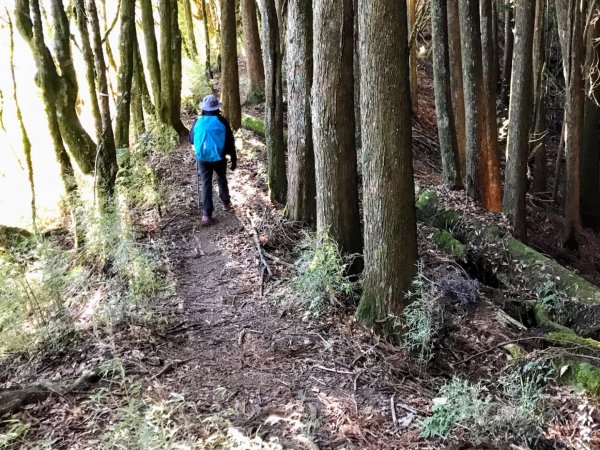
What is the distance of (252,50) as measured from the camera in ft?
46.2

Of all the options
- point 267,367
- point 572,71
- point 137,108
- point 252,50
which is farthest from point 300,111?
point 252,50

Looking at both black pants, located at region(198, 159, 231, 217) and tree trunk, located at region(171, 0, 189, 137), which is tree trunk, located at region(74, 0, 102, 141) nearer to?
black pants, located at region(198, 159, 231, 217)

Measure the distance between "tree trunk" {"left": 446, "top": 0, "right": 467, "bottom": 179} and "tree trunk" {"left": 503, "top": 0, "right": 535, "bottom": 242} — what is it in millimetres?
1380

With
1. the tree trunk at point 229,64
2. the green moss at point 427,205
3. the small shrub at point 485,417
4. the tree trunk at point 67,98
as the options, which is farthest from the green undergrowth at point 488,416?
the tree trunk at point 229,64

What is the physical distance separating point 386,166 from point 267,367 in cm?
232

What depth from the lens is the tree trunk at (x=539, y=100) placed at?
12.4 m

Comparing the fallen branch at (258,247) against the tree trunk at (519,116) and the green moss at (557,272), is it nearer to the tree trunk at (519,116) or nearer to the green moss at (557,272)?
the green moss at (557,272)

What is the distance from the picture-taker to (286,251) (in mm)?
7699

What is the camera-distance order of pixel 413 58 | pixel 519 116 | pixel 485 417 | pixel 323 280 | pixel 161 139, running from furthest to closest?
pixel 413 58, pixel 161 139, pixel 519 116, pixel 323 280, pixel 485 417

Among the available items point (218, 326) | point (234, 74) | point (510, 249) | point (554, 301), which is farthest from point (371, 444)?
point (234, 74)

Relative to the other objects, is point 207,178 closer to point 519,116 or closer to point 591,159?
point 519,116

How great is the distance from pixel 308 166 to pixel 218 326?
2.87 meters

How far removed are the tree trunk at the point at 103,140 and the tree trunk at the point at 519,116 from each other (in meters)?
6.78

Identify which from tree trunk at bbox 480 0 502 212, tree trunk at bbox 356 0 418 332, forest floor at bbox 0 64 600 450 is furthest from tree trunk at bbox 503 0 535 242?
tree trunk at bbox 356 0 418 332
